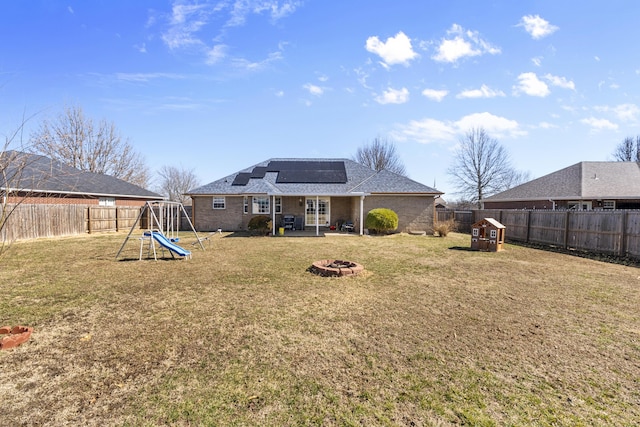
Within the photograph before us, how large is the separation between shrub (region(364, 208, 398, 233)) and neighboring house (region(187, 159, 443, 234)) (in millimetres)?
809

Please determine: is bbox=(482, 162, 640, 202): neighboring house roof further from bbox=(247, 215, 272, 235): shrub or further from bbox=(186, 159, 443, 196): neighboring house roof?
bbox=(247, 215, 272, 235): shrub

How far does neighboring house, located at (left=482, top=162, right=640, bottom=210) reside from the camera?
17.9 m

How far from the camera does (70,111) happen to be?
28391mm

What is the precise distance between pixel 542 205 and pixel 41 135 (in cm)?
2547

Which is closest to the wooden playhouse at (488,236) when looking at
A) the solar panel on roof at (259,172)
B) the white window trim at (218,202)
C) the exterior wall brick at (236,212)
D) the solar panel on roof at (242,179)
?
the exterior wall brick at (236,212)

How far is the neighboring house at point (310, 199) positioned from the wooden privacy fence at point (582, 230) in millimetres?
4762

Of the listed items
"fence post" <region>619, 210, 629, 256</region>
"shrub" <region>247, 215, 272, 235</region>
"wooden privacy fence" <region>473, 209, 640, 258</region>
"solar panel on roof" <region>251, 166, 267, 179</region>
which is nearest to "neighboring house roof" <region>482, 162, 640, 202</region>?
"wooden privacy fence" <region>473, 209, 640, 258</region>

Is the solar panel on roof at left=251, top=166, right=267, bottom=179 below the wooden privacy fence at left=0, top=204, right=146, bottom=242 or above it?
above

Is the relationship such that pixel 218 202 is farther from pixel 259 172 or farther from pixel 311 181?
pixel 311 181

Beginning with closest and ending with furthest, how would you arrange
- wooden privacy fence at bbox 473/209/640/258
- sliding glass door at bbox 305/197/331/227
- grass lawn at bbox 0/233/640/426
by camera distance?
grass lawn at bbox 0/233/640/426, wooden privacy fence at bbox 473/209/640/258, sliding glass door at bbox 305/197/331/227

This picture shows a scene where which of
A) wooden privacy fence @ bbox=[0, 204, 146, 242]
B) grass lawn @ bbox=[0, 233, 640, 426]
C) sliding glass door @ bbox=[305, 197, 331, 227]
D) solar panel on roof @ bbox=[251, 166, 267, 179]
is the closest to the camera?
grass lawn @ bbox=[0, 233, 640, 426]

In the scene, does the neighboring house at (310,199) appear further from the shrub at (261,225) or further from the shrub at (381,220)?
the shrub at (261,225)

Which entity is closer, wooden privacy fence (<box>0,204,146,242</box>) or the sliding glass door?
wooden privacy fence (<box>0,204,146,242</box>)

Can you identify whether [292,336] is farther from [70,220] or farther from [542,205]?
[542,205]
